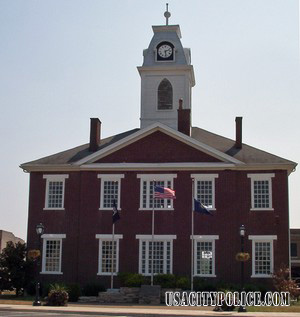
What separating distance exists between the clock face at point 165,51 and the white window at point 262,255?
16.2m

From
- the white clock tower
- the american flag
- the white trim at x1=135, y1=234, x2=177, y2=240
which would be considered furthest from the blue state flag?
the white clock tower

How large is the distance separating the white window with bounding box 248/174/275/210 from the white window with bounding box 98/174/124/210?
829 centimetres

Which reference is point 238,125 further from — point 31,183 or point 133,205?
point 31,183

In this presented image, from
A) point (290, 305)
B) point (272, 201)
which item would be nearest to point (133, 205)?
point (272, 201)

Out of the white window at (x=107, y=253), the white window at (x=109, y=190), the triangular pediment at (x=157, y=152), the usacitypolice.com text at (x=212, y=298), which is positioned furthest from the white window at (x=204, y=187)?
the usacitypolice.com text at (x=212, y=298)

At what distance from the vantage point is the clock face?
1847 inches

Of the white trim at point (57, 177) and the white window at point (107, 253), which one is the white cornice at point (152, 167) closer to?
the white trim at point (57, 177)

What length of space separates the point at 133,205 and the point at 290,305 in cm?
1165

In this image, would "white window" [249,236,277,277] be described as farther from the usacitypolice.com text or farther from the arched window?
the arched window

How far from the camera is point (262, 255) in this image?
37781 millimetres

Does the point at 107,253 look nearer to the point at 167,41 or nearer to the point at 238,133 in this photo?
the point at 238,133

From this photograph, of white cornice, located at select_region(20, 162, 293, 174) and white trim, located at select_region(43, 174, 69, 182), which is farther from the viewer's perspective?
white trim, located at select_region(43, 174, 69, 182)

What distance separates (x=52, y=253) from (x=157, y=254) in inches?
265

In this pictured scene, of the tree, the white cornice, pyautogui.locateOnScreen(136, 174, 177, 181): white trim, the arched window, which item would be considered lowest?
the tree
